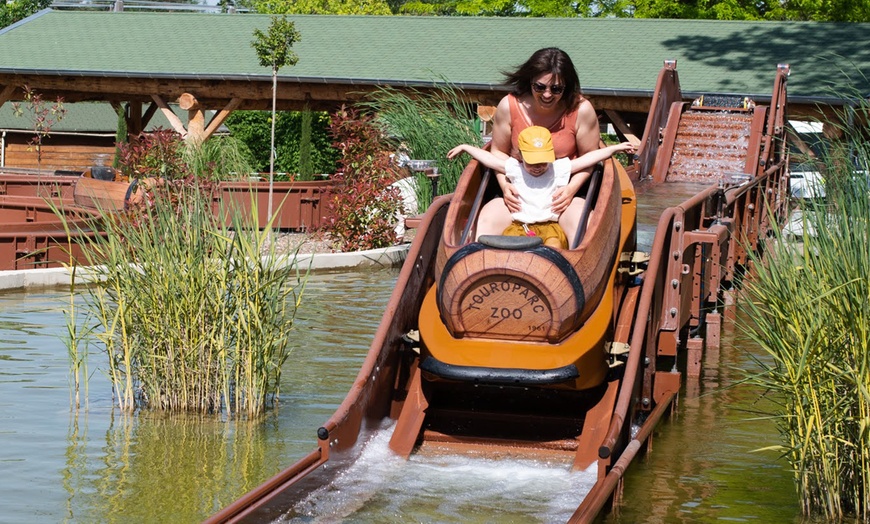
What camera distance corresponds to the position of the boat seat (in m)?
6.55

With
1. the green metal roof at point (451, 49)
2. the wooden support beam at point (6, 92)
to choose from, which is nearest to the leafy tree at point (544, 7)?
the green metal roof at point (451, 49)

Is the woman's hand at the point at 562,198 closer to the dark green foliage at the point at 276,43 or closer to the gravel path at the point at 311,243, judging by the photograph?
the gravel path at the point at 311,243

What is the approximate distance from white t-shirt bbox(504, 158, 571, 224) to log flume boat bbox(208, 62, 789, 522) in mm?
212

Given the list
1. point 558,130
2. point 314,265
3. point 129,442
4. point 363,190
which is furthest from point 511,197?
point 363,190

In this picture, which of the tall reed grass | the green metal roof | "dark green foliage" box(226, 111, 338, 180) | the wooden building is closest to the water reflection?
the tall reed grass

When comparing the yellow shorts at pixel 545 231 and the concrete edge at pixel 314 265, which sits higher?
the yellow shorts at pixel 545 231

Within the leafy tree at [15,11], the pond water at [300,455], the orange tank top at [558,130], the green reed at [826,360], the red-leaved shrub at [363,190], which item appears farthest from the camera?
the leafy tree at [15,11]

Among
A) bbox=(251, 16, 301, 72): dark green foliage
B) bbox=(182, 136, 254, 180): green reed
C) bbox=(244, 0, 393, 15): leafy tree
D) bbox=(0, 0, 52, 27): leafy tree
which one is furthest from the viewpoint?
bbox=(0, 0, 52, 27): leafy tree

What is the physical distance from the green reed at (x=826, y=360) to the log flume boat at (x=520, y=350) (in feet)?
1.03

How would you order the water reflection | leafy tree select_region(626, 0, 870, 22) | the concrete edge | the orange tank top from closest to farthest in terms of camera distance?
the water reflection < the orange tank top < the concrete edge < leafy tree select_region(626, 0, 870, 22)

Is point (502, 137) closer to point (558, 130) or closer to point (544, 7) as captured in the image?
point (558, 130)

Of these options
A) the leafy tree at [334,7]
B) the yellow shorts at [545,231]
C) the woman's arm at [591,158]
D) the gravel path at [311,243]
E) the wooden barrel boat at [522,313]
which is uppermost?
the leafy tree at [334,7]

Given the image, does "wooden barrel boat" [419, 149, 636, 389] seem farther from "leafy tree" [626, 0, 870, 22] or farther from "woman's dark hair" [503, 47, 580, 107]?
"leafy tree" [626, 0, 870, 22]

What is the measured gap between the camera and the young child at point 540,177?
7195 mm
